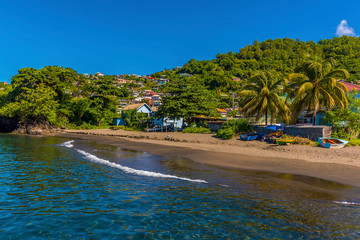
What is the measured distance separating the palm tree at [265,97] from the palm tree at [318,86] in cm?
205

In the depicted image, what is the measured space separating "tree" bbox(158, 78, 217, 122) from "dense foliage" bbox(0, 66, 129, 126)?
52.7ft

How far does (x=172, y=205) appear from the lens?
29.3 ft

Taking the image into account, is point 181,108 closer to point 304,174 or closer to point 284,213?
point 304,174

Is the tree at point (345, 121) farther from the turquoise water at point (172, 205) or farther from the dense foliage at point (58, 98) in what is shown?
the dense foliage at point (58, 98)

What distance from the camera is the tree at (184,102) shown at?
3831 cm

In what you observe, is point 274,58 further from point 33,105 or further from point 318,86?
point 33,105

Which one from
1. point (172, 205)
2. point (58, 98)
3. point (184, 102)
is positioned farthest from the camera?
point (58, 98)

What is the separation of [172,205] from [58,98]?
51297mm

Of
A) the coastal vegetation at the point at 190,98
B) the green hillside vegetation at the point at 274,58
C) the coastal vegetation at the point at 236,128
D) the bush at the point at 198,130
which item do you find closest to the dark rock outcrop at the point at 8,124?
the coastal vegetation at the point at 190,98

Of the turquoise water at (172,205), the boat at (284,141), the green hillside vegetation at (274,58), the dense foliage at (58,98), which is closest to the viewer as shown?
the turquoise water at (172,205)

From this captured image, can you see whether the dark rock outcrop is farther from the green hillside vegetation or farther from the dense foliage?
the green hillside vegetation

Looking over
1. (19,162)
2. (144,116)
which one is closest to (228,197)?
(19,162)

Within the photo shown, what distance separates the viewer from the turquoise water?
686 centimetres

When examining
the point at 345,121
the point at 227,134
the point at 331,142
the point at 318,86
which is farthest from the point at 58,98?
the point at 345,121
